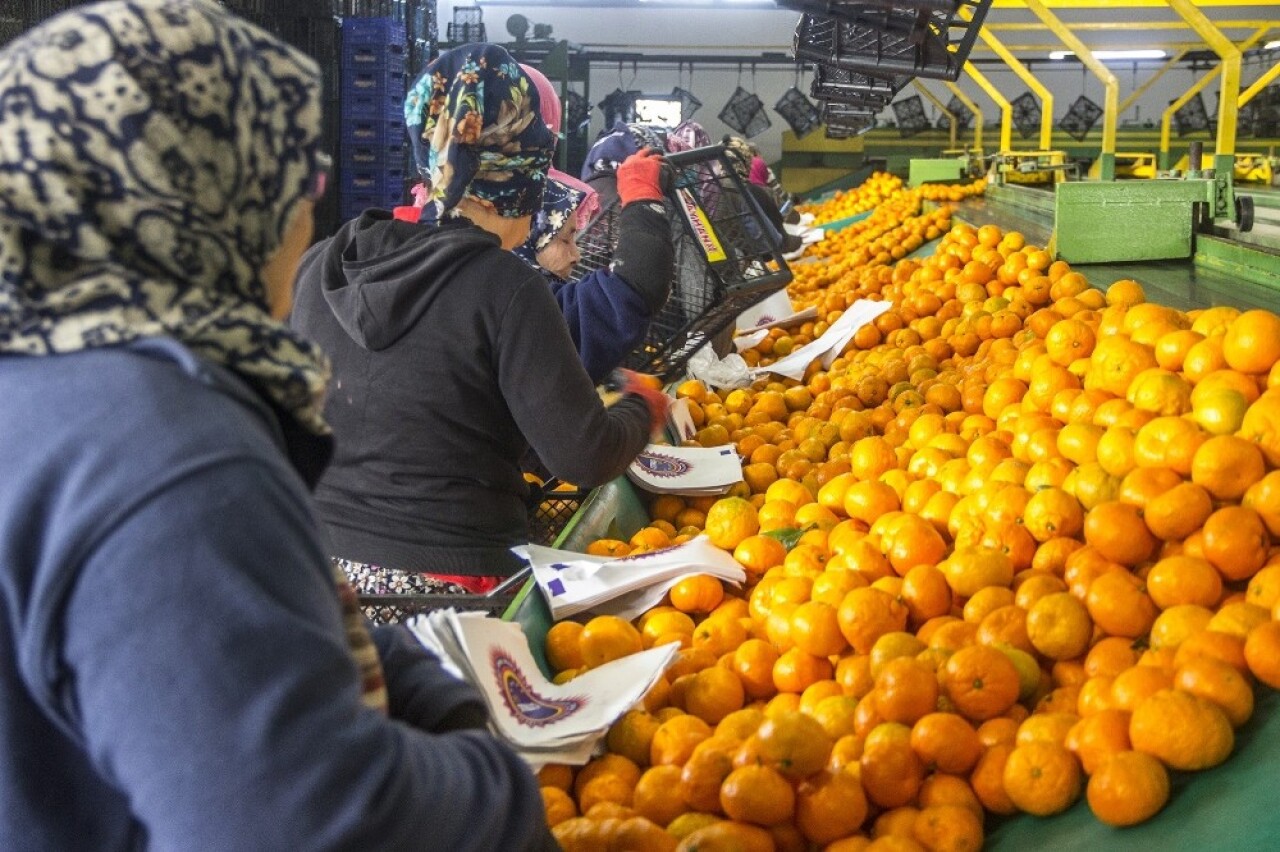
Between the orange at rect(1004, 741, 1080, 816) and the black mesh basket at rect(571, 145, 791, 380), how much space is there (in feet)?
7.45

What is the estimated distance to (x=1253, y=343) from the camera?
2025 mm

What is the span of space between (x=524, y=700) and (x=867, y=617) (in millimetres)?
549

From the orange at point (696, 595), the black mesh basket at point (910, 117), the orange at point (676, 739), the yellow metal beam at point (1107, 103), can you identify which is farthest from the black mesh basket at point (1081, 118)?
the orange at point (676, 739)

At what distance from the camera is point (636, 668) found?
1.81m

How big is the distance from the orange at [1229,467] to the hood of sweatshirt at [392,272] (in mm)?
1237

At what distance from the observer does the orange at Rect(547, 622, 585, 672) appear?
2033 millimetres

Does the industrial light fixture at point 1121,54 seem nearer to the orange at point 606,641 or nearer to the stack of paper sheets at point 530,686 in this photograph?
the orange at point 606,641

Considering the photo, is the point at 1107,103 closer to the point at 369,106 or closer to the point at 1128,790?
the point at 369,106

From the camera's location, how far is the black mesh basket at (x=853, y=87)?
8.09 meters

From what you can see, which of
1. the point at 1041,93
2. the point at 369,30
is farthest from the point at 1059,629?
the point at 1041,93

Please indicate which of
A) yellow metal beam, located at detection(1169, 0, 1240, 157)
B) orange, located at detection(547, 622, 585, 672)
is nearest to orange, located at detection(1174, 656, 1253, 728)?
orange, located at detection(547, 622, 585, 672)

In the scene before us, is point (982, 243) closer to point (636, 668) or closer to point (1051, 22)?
point (636, 668)

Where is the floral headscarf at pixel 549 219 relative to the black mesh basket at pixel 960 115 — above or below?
below

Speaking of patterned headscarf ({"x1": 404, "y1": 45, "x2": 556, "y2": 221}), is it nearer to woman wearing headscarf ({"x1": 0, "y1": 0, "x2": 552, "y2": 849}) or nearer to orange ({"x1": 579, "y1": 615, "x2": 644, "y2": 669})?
orange ({"x1": 579, "y1": 615, "x2": 644, "y2": 669})
